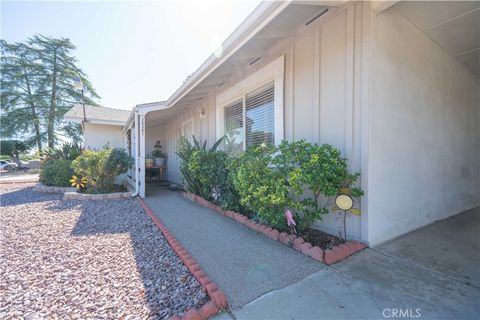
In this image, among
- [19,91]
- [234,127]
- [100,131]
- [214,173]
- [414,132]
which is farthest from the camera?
[19,91]

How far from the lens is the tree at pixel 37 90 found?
71.8ft

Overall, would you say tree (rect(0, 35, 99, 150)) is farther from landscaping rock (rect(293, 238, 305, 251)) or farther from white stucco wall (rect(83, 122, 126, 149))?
landscaping rock (rect(293, 238, 305, 251))

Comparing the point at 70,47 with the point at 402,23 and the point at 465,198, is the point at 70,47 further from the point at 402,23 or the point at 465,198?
the point at 465,198

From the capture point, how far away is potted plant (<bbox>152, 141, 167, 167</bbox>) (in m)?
10.9

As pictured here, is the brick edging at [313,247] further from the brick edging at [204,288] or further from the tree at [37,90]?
the tree at [37,90]

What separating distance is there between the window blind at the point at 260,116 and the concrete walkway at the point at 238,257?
6.05 feet

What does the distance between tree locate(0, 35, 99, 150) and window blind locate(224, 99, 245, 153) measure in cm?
2484

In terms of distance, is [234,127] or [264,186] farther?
[234,127]

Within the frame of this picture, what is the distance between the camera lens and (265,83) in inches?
180

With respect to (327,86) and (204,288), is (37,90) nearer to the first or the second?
(327,86)

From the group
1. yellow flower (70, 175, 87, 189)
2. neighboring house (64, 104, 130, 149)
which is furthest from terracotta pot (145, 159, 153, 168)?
yellow flower (70, 175, 87, 189)

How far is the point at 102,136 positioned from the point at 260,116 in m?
9.95

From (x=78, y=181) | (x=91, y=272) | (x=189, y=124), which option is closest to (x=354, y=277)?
(x=91, y=272)

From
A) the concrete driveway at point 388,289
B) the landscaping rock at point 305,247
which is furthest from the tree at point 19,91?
the concrete driveway at point 388,289
